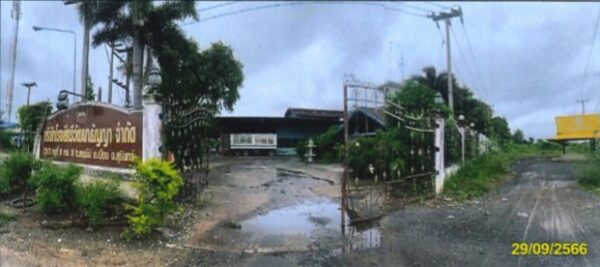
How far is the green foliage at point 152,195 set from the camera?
A: 5633 millimetres

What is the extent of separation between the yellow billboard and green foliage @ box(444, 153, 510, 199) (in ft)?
14.3

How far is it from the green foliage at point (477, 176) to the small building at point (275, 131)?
3.71 meters

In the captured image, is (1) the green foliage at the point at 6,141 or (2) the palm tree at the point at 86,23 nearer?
(1) the green foliage at the point at 6,141

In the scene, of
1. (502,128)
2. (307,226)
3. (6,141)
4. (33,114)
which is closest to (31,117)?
(33,114)

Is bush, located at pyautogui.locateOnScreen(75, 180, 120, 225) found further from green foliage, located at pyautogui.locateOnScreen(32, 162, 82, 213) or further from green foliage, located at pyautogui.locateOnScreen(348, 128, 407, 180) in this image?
green foliage, located at pyautogui.locateOnScreen(348, 128, 407, 180)

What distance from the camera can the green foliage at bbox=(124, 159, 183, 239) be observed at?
5.63 metres

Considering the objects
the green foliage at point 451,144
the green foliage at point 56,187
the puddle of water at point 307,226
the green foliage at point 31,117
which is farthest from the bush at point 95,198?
the green foliage at point 451,144

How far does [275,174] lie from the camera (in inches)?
519

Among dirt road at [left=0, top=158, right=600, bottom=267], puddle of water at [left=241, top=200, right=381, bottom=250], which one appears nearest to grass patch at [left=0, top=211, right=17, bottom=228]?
dirt road at [left=0, top=158, right=600, bottom=267]

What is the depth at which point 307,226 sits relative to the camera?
22.2 feet

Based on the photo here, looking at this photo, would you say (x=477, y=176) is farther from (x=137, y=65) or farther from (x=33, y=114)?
(x=137, y=65)

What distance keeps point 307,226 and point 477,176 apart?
Result: 206 inches

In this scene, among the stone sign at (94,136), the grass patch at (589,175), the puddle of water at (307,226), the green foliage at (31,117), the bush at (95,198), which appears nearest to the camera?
the grass patch at (589,175)

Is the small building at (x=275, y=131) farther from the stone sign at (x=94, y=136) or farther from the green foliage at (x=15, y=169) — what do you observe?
the green foliage at (x=15, y=169)
